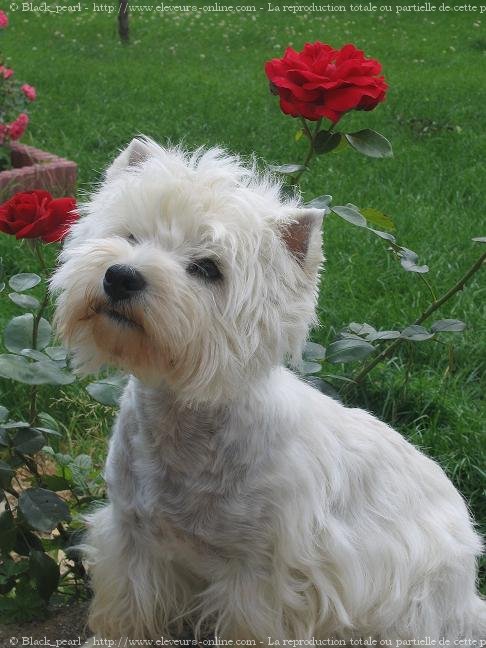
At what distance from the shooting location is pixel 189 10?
12945 millimetres

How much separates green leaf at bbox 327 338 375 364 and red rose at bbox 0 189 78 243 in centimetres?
98

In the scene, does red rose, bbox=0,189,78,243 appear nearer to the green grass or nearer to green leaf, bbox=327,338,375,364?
green leaf, bbox=327,338,375,364

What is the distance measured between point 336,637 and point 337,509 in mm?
376

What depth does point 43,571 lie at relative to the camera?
2.72 metres

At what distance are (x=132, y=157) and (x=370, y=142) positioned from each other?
78cm

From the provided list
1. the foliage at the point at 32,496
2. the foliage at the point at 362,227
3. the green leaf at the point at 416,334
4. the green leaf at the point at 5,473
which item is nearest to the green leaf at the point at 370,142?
the foliage at the point at 362,227

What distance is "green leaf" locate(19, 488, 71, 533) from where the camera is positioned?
265 cm

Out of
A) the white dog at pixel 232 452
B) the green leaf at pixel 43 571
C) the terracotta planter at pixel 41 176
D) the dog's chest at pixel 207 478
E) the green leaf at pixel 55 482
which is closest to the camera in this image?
the white dog at pixel 232 452

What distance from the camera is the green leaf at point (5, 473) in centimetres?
262

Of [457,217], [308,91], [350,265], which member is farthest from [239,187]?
[457,217]

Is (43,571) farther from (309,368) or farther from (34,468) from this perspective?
(309,368)

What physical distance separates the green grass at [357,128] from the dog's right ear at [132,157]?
5.19 feet

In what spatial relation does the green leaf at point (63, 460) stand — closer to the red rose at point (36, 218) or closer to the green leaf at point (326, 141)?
the red rose at point (36, 218)

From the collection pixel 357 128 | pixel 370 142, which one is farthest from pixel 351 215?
pixel 357 128
